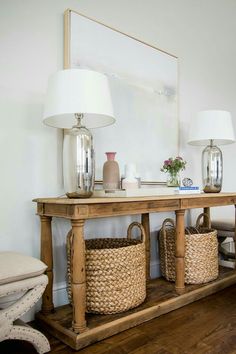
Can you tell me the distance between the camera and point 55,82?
148cm

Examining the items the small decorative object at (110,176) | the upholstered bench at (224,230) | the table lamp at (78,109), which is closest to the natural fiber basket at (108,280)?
the table lamp at (78,109)

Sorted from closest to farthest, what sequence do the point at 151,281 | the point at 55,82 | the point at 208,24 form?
the point at 55,82 → the point at 151,281 → the point at 208,24

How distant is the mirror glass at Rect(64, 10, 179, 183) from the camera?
191 cm

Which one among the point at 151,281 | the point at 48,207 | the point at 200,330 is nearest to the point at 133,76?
the point at 48,207

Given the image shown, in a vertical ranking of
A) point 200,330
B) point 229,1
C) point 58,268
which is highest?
point 229,1

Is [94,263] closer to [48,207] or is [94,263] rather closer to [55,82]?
[48,207]

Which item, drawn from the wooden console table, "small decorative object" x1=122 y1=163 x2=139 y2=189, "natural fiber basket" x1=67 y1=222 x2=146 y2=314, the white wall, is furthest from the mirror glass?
"natural fiber basket" x1=67 y1=222 x2=146 y2=314

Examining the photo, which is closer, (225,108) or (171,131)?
(171,131)

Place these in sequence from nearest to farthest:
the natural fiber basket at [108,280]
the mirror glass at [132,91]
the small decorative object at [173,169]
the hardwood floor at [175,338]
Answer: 1. the hardwood floor at [175,338]
2. the natural fiber basket at [108,280]
3. the mirror glass at [132,91]
4. the small decorative object at [173,169]

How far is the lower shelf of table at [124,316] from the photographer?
1388mm

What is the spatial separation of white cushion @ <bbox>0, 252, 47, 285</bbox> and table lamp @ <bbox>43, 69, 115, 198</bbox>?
402mm

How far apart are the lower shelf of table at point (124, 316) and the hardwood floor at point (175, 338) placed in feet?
0.09

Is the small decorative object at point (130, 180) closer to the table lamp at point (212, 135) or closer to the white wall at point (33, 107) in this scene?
the white wall at point (33, 107)

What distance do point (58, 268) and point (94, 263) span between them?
375mm
